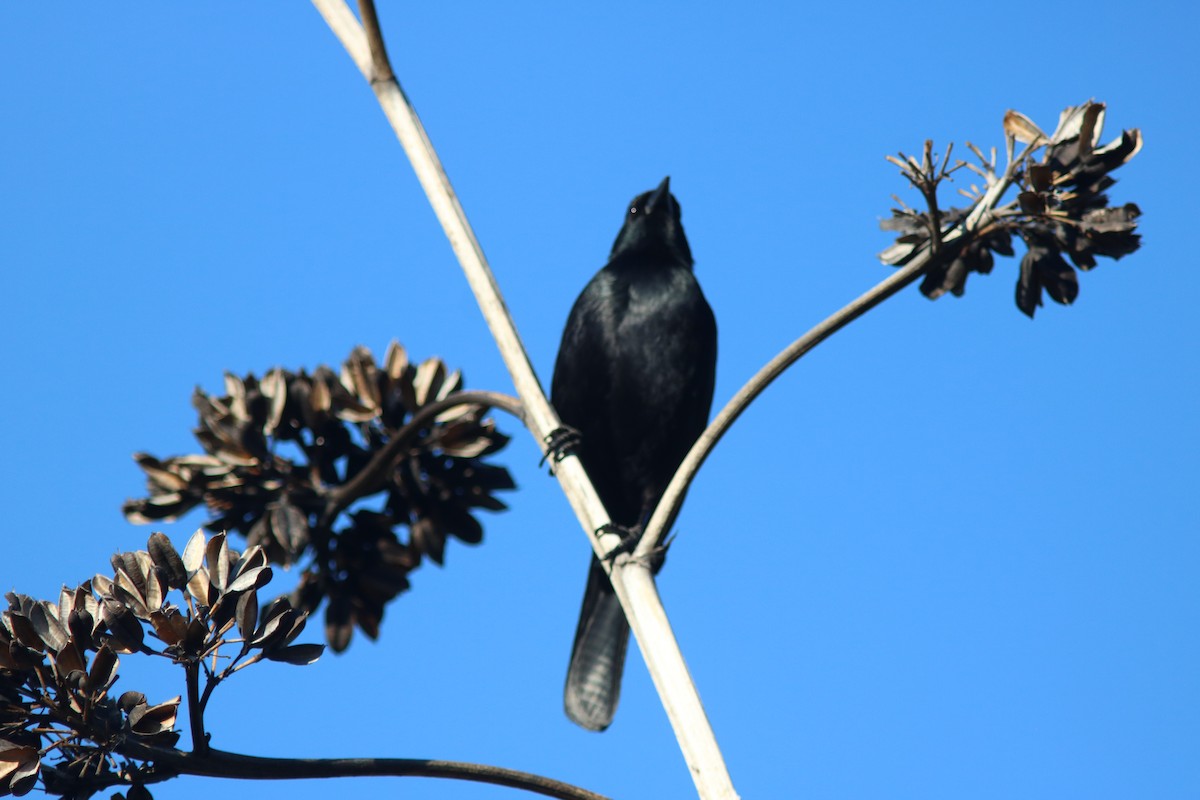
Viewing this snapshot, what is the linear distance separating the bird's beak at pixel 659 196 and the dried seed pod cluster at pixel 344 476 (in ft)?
4.73

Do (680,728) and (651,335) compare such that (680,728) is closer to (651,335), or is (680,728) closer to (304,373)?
(304,373)

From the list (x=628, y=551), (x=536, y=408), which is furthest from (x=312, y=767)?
(x=536, y=408)

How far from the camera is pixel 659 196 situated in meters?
3.80

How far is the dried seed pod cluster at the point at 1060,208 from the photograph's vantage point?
180cm

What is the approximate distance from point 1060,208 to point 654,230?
2.03 m

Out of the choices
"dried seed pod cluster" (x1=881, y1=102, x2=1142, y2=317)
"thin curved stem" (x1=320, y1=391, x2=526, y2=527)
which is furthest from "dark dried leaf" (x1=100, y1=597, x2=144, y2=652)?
"dried seed pod cluster" (x1=881, y1=102, x2=1142, y2=317)

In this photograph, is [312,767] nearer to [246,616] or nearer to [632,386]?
[246,616]

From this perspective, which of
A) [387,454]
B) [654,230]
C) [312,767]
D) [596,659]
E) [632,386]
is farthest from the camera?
[654,230]

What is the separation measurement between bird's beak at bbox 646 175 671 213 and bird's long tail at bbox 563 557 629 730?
1178mm

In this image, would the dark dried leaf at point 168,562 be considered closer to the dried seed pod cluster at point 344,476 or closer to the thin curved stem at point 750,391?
the thin curved stem at point 750,391

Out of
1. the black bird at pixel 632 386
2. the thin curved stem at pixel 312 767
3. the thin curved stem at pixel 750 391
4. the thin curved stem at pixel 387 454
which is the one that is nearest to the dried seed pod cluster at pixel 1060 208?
the thin curved stem at pixel 750 391

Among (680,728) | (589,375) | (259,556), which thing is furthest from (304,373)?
(680,728)

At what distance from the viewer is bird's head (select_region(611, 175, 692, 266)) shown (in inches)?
147

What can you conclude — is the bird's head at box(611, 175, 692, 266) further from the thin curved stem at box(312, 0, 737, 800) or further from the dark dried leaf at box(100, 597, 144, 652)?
A: the dark dried leaf at box(100, 597, 144, 652)
